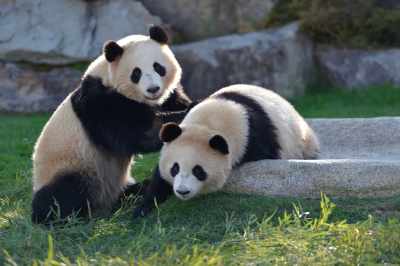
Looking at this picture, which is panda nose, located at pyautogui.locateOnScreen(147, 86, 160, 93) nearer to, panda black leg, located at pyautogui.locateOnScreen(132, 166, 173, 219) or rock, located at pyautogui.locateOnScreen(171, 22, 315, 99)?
panda black leg, located at pyautogui.locateOnScreen(132, 166, 173, 219)

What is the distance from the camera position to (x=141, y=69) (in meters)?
4.27

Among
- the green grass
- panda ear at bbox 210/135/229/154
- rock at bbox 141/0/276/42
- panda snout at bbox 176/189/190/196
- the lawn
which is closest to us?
the lawn

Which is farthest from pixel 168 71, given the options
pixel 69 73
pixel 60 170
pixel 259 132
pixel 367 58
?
pixel 367 58

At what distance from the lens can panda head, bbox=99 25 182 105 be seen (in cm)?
422

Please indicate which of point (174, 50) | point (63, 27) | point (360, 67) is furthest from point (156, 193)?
point (360, 67)

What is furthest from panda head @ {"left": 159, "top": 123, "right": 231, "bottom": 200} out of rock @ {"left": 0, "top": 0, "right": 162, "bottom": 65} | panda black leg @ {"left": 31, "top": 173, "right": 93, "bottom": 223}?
rock @ {"left": 0, "top": 0, "right": 162, "bottom": 65}

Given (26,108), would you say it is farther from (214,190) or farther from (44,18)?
(214,190)

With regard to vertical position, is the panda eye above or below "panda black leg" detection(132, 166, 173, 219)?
above

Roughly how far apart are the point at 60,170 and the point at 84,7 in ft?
15.8

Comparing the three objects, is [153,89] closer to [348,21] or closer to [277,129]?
[277,129]

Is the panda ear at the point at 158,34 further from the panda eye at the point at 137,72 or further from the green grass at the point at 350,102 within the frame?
the green grass at the point at 350,102

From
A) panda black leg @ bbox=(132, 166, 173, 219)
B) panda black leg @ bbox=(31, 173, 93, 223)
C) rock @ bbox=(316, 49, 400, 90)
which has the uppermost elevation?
panda black leg @ bbox=(132, 166, 173, 219)

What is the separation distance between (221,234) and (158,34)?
5.79 feet

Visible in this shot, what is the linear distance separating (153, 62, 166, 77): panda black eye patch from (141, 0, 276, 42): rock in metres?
4.55
